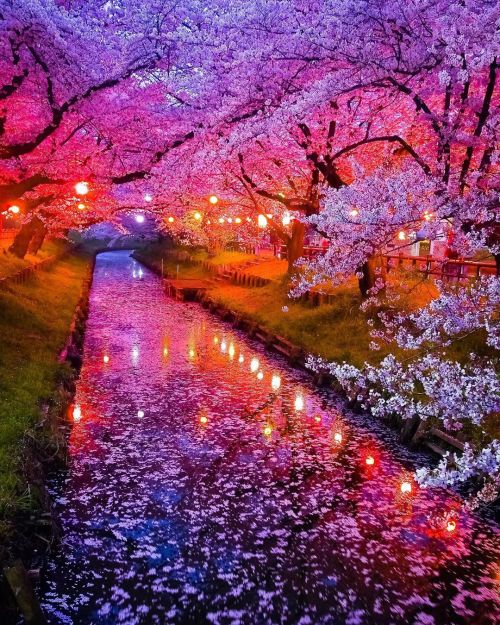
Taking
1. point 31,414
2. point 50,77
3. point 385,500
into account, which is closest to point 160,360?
point 31,414

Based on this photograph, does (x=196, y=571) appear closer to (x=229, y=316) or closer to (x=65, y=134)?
(x=65, y=134)

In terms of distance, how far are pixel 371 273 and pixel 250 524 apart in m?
12.7

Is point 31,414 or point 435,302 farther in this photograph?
point 31,414

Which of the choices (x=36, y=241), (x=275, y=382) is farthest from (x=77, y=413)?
(x=36, y=241)

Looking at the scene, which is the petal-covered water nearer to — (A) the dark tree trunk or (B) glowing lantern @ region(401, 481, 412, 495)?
(B) glowing lantern @ region(401, 481, 412, 495)

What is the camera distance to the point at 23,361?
533 inches

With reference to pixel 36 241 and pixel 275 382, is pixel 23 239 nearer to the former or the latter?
pixel 36 241

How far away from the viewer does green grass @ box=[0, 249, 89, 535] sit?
7.91 m

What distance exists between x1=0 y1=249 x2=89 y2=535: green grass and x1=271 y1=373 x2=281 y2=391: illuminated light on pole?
635 cm

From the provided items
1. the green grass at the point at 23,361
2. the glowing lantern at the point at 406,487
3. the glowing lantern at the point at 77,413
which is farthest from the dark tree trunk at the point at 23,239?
the glowing lantern at the point at 406,487

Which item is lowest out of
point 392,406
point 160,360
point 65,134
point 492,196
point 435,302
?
point 160,360

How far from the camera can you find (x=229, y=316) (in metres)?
26.8

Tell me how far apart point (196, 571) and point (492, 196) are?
23.2 ft

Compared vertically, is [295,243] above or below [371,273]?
above
